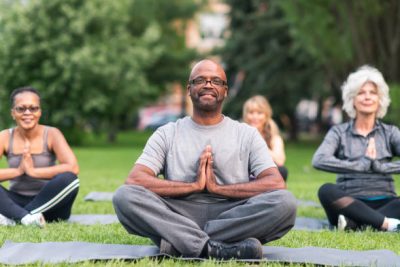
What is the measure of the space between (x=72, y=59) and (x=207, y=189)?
21.6 meters

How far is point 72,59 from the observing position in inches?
1011

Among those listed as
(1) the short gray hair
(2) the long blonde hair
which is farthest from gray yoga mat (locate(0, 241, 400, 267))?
(2) the long blonde hair

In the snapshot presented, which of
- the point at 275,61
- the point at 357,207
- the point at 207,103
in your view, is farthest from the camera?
the point at 275,61

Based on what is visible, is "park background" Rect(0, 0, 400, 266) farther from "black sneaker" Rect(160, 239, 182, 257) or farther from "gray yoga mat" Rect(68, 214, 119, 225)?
"black sneaker" Rect(160, 239, 182, 257)

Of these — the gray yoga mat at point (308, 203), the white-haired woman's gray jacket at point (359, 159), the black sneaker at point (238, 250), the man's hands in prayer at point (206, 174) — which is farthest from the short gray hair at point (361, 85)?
the black sneaker at point (238, 250)

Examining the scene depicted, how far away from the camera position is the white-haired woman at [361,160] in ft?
21.8

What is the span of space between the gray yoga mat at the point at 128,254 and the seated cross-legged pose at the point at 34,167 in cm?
149

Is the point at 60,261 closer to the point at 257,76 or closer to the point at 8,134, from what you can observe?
the point at 8,134

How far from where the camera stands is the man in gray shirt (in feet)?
15.5

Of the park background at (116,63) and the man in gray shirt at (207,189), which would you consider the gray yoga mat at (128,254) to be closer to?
the man in gray shirt at (207,189)

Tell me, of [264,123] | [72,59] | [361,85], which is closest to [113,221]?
[264,123]

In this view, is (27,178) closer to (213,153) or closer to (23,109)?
(23,109)

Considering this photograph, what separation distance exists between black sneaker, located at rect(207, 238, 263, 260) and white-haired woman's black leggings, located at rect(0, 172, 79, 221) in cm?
242

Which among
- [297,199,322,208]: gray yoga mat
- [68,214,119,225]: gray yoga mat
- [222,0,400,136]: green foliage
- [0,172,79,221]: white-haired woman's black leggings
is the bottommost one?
[297,199,322,208]: gray yoga mat
